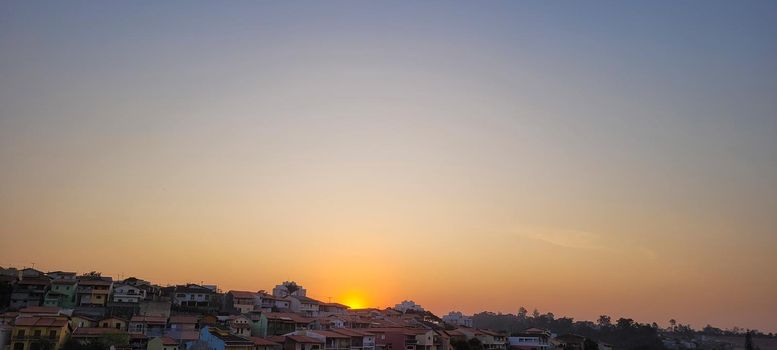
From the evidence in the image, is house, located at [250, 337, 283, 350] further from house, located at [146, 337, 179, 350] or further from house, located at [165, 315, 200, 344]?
house, located at [146, 337, 179, 350]

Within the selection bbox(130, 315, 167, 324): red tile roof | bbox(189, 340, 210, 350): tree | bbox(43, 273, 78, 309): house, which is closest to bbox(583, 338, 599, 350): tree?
bbox(189, 340, 210, 350): tree

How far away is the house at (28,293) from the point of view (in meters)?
52.0

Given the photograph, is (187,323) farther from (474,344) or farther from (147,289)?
(474,344)

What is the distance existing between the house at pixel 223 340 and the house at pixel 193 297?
16.8 meters

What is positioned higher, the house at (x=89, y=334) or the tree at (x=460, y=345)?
the house at (x=89, y=334)

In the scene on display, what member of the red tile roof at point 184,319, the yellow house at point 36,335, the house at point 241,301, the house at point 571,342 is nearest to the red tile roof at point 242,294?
the house at point 241,301

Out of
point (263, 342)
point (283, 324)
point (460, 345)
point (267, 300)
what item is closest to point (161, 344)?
point (263, 342)

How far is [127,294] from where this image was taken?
5544 centimetres

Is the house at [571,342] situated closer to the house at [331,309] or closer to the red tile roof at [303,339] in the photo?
the house at [331,309]

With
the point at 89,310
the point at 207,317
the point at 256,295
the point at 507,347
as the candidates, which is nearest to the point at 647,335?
the point at 507,347

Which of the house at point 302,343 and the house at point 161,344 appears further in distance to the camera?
the house at point 302,343

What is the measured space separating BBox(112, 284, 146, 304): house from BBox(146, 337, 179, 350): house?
46.0 ft

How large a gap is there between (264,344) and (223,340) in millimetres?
4460

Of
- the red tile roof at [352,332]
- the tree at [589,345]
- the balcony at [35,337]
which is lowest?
the tree at [589,345]
